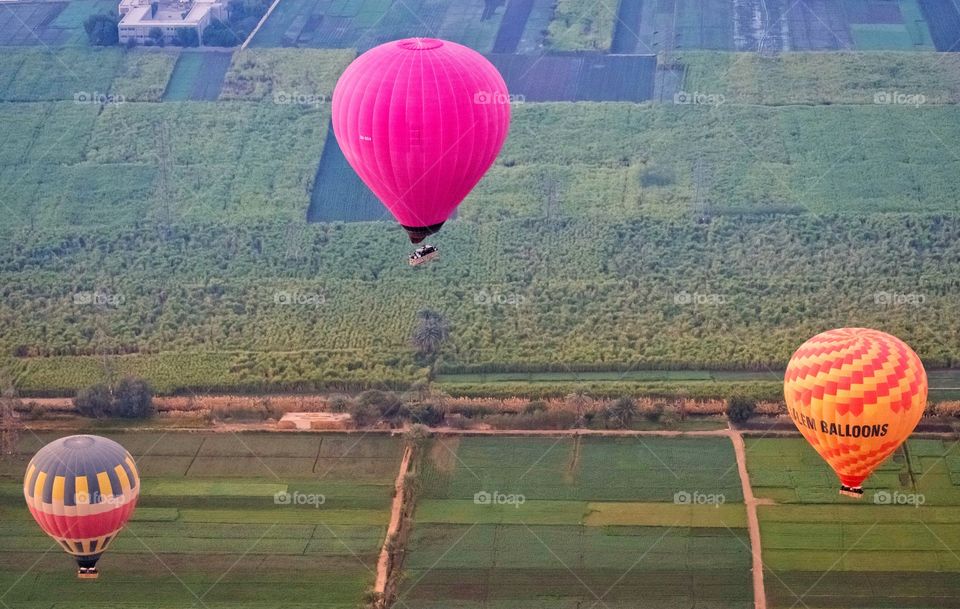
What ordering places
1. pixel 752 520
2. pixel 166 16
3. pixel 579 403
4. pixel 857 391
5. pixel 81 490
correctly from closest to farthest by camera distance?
1. pixel 857 391
2. pixel 81 490
3. pixel 752 520
4. pixel 579 403
5. pixel 166 16

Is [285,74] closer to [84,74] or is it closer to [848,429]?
[84,74]

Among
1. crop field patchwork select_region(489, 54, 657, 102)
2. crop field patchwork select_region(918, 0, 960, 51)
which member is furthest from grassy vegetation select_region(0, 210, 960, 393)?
crop field patchwork select_region(918, 0, 960, 51)

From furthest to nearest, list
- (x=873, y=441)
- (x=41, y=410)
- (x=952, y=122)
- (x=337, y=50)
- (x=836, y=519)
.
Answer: (x=337, y=50) < (x=952, y=122) < (x=41, y=410) < (x=836, y=519) < (x=873, y=441)

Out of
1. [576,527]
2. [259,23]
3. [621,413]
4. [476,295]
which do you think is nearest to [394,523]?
[576,527]

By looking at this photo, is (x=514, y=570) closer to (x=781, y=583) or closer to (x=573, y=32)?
(x=781, y=583)

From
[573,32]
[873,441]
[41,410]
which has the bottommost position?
[573,32]

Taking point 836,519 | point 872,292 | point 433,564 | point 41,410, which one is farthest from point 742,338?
point 41,410
